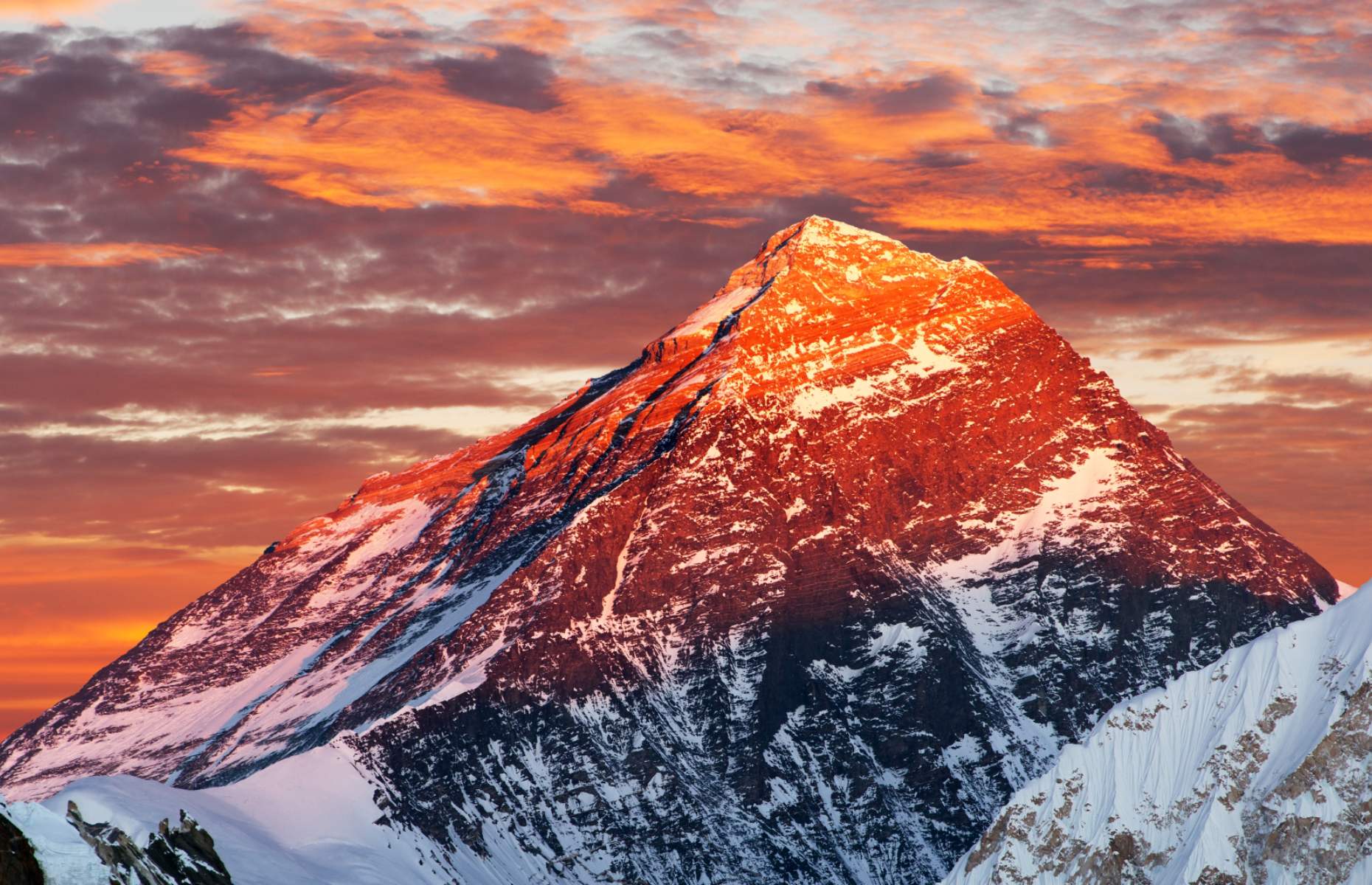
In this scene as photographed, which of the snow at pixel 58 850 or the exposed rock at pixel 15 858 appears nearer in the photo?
the exposed rock at pixel 15 858

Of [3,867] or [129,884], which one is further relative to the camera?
[129,884]

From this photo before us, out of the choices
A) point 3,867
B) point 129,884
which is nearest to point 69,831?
point 129,884

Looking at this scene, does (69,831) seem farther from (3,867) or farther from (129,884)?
(3,867)

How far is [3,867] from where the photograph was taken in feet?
470

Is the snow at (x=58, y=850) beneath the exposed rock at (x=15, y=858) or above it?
beneath

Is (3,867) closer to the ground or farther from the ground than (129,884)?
farther from the ground

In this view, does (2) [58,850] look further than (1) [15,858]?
Yes

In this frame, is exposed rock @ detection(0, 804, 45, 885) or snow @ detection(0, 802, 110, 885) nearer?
exposed rock @ detection(0, 804, 45, 885)

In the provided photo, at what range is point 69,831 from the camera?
167 metres

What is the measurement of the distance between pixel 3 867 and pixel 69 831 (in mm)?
23754

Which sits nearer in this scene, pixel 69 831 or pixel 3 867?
pixel 3 867

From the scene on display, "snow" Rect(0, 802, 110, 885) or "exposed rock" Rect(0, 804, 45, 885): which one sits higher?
"exposed rock" Rect(0, 804, 45, 885)

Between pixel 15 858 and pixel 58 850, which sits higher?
pixel 15 858
